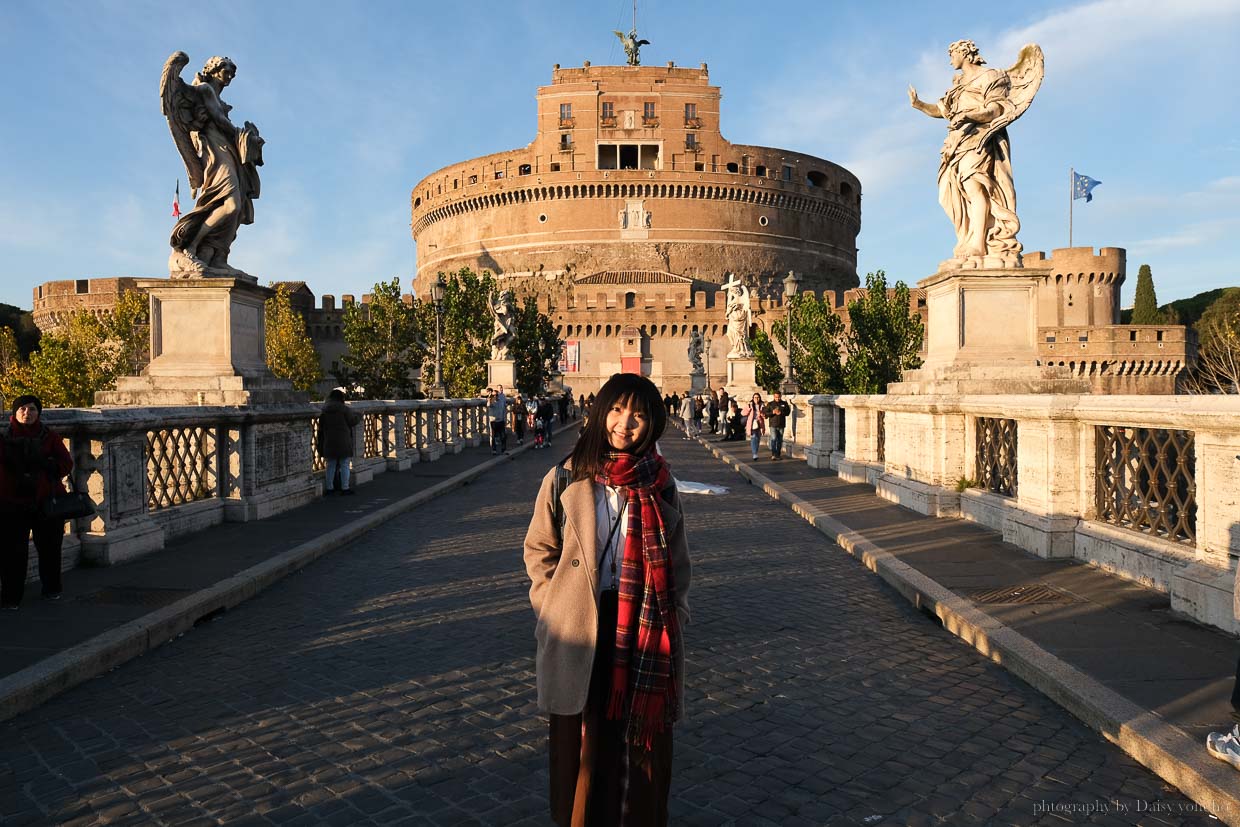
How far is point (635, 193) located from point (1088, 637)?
77218 millimetres

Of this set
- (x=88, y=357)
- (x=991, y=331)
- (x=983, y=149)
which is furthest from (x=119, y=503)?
(x=88, y=357)

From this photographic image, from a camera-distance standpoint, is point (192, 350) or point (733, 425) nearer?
point (192, 350)

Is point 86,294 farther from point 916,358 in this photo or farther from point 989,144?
point 989,144

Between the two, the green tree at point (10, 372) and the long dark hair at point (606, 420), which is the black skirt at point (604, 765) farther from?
the green tree at point (10, 372)

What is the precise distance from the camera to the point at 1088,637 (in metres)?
4.55

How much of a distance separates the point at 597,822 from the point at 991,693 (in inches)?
92.6

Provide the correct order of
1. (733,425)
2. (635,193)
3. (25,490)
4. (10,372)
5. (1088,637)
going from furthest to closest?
(635,193), (10,372), (733,425), (25,490), (1088,637)

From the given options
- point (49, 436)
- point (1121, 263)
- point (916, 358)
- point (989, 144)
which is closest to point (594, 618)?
point (49, 436)

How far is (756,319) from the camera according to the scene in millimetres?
68688

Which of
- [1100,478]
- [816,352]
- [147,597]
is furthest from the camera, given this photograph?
[816,352]

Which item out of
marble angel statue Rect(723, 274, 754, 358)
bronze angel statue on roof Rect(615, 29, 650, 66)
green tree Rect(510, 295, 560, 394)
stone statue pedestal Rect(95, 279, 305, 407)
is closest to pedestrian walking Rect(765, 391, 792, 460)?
stone statue pedestal Rect(95, 279, 305, 407)

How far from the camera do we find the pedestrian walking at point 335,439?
11.4 meters

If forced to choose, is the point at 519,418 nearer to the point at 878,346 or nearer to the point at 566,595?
the point at 878,346

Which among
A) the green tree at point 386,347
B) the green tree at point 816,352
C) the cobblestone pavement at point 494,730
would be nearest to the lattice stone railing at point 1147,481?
the cobblestone pavement at point 494,730
